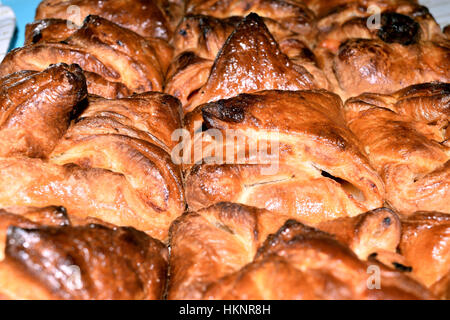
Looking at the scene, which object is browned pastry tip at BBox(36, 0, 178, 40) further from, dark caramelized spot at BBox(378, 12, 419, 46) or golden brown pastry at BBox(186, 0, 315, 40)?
dark caramelized spot at BBox(378, 12, 419, 46)

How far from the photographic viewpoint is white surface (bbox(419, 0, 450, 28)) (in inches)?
235

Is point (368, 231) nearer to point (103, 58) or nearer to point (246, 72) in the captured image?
point (246, 72)

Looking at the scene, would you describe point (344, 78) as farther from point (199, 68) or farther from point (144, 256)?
point (144, 256)

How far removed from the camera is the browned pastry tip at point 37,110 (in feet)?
10.4

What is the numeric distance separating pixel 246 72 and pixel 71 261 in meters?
2.38

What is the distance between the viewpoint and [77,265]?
2385mm

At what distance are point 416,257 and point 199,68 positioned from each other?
2.65 m

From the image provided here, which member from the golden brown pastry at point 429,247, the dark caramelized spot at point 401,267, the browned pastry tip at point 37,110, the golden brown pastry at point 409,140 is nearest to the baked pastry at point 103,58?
the browned pastry tip at point 37,110

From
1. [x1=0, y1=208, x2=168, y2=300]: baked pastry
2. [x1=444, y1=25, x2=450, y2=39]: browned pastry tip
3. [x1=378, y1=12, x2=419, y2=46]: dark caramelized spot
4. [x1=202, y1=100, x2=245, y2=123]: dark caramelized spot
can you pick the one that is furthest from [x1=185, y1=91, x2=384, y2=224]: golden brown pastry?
[x1=444, y1=25, x2=450, y2=39]: browned pastry tip

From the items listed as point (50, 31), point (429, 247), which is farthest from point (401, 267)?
point (50, 31)

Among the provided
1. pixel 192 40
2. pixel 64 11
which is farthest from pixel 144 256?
pixel 64 11

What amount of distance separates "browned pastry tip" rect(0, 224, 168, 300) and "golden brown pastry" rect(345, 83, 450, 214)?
75.4 inches

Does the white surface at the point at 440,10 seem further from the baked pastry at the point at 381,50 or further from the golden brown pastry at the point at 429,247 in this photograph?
the golden brown pastry at the point at 429,247

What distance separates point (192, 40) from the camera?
4992mm
